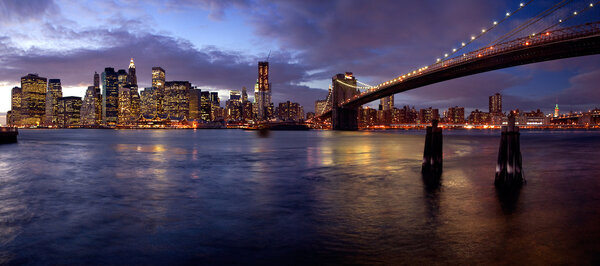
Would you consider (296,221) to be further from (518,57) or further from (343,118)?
(343,118)

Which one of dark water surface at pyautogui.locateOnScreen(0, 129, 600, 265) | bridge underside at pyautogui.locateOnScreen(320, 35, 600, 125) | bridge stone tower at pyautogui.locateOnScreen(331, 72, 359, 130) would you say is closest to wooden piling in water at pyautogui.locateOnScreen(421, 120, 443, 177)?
dark water surface at pyautogui.locateOnScreen(0, 129, 600, 265)

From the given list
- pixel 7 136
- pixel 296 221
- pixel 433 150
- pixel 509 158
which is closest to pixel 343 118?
pixel 7 136

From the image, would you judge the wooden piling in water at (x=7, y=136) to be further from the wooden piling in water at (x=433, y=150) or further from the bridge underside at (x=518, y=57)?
the bridge underside at (x=518, y=57)

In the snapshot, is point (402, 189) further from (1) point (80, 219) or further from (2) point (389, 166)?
(1) point (80, 219)

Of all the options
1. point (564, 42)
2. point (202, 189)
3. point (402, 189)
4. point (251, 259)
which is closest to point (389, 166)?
point (402, 189)

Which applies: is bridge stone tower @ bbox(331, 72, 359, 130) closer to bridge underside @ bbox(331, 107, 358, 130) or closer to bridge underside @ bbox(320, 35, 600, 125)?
bridge underside @ bbox(331, 107, 358, 130)
